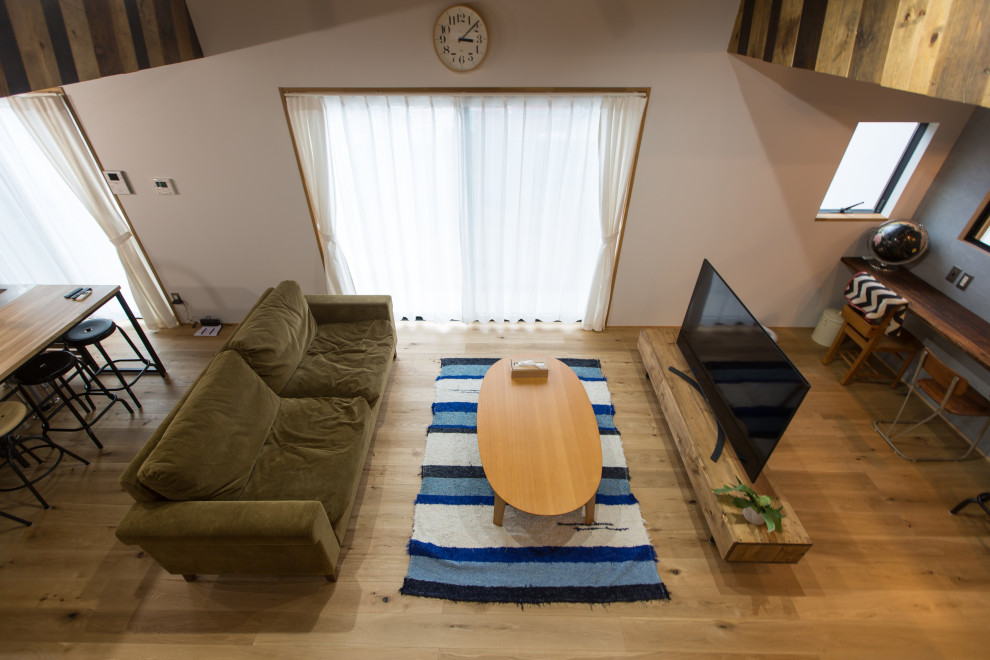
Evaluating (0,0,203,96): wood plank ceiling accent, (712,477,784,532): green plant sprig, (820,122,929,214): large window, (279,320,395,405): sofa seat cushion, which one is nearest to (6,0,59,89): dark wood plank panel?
(0,0,203,96): wood plank ceiling accent

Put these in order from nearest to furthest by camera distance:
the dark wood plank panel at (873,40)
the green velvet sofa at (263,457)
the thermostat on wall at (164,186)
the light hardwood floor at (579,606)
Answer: the dark wood plank panel at (873,40) → the green velvet sofa at (263,457) → the light hardwood floor at (579,606) → the thermostat on wall at (164,186)

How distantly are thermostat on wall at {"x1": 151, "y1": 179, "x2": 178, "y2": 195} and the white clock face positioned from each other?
98.0 inches

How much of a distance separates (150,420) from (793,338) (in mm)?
5619

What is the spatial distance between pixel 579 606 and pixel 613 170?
299 centimetres

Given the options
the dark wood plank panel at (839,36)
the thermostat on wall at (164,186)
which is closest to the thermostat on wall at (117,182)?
the thermostat on wall at (164,186)

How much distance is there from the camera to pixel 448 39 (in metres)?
2.87

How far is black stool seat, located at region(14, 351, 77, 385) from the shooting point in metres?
2.69

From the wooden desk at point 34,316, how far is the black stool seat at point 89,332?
168mm

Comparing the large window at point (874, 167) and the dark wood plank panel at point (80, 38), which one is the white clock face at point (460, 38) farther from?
the large window at point (874, 167)

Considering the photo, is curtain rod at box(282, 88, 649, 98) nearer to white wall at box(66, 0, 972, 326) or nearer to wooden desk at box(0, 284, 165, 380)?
white wall at box(66, 0, 972, 326)

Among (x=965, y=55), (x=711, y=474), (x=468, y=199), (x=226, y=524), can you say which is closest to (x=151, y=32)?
(x=468, y=199)

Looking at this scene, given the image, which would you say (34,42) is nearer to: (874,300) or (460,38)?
(460,38)

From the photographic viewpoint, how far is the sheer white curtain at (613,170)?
3108 millimetres

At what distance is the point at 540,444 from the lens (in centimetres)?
248
